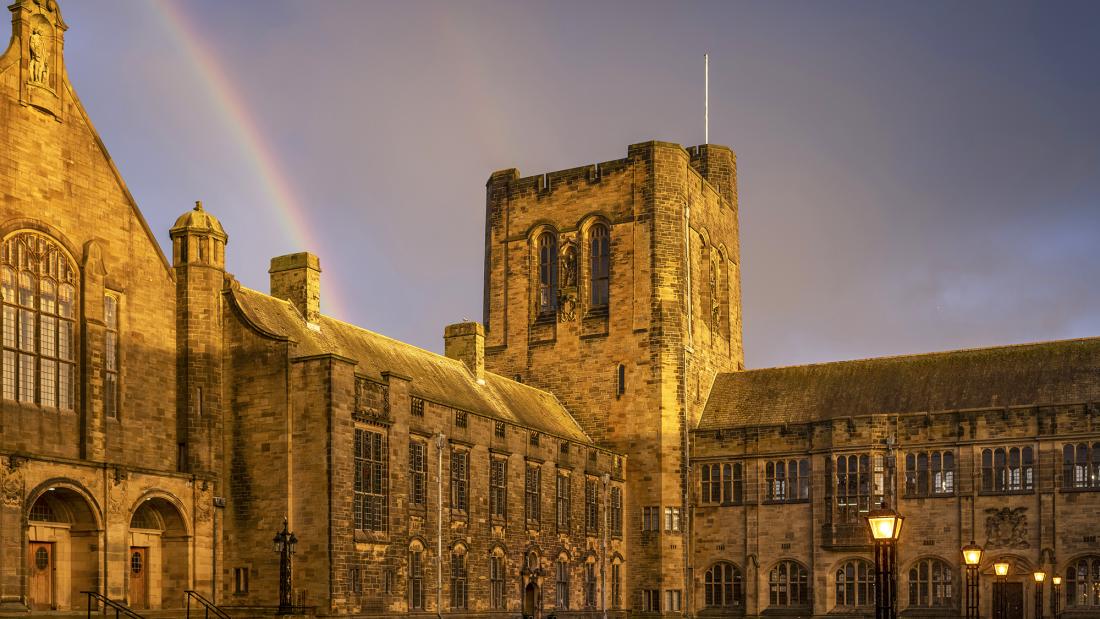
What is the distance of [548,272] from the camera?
6425cm

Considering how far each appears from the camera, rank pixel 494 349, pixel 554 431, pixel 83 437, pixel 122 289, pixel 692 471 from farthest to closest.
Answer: pixel 494 349 < pixel 692 471 < pixel 554 431 < pixel 122 289 < pixel 83 437

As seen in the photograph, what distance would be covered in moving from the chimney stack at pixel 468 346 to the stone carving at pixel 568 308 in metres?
7.85

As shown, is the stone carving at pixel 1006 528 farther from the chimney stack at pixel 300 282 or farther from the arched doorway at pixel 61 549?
the arched doorway at pixel 61 549

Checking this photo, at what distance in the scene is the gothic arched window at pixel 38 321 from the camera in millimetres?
33531

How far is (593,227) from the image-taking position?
207ft

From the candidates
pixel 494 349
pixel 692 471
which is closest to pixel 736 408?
pixel 692 471

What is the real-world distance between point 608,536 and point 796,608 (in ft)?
29.0

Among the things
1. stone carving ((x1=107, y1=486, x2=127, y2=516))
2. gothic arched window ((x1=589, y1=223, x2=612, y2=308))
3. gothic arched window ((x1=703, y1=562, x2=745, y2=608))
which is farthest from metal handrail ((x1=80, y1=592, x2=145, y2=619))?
gothic arched window ((x1=589, y1=223, x2=612, y2=308))

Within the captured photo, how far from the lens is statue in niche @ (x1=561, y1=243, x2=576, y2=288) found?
2479 inches

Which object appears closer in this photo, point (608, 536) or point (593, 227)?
point (608, 536)

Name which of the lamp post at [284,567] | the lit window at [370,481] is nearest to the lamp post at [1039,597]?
the lit window at [370,481]

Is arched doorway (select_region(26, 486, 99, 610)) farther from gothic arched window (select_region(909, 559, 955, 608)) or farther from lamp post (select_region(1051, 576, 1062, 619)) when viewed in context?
lamp post (select_region(1051, 576, 1062, 619))

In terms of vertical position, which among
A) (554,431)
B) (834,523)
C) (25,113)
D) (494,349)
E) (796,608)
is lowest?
(796,608)

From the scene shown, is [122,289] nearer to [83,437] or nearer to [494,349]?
[83,437]
